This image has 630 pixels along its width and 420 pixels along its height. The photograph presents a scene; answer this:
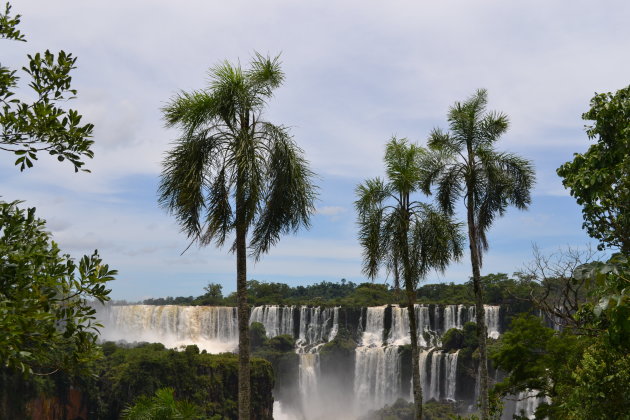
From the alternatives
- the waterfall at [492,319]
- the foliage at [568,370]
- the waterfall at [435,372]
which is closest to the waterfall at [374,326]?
the waterfall at [492,319]

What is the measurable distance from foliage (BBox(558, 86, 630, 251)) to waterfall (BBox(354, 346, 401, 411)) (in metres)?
40.8

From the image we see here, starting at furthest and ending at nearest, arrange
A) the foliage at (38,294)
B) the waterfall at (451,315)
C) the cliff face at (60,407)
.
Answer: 1. the waterfall at (451,315)
2. the cliff face at (60,407)
3. the foliage at (38,294)

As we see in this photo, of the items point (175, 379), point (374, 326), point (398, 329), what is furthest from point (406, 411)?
point (175, 379)

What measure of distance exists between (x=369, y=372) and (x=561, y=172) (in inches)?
1687

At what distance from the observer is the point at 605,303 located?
4094 mm

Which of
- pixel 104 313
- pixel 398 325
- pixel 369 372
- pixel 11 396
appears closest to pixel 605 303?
pixel 11 396

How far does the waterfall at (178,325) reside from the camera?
2219 inches

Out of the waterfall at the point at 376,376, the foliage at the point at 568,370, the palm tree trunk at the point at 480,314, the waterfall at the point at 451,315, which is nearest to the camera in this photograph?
the foliage at the point at 568,370

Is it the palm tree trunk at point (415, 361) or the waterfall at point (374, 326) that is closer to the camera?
the palm tree trunk at point (415, 361)

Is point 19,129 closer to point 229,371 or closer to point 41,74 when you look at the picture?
point 41,74

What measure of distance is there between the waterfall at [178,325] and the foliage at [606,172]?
4975 cm

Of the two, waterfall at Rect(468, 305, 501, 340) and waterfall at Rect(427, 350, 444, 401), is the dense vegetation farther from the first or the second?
waterfall at Rect(468, 305, 501, 340)

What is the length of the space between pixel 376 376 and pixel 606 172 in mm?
43919

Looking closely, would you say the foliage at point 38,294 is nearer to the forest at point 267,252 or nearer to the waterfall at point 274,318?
the forest at point 267,252
